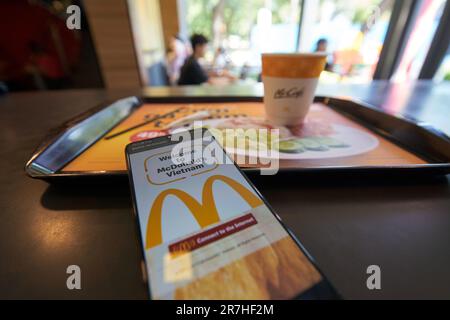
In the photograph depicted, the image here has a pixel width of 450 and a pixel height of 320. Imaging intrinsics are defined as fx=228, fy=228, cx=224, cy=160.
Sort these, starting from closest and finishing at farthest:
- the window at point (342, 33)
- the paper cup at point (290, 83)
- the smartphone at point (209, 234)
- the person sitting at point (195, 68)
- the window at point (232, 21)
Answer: the smartphone at point (209, 234), the paper cup at point (290, 83), the person sitting at point (195, 68), the window at point (342, 33), the window at point (232, 21)

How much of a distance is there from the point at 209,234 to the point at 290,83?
0.90 feet

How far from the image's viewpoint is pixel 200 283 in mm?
149

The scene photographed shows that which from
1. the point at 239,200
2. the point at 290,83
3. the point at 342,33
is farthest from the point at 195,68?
the point at 342,33

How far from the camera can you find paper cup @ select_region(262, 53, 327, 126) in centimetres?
34

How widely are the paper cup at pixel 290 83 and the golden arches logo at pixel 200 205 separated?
8.2 inches

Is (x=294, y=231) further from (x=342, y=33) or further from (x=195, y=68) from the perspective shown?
(x=342, y=33)

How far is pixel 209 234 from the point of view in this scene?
0.58ft

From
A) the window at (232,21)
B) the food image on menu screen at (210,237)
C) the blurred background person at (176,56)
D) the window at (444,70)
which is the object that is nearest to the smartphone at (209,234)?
the food image on menu screen at (210,237)

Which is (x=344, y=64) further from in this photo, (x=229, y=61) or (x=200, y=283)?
(x=200, y=283)

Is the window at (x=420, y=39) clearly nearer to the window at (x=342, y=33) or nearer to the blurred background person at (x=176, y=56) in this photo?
the window at (x=342, y=33)

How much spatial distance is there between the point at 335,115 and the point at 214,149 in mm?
327

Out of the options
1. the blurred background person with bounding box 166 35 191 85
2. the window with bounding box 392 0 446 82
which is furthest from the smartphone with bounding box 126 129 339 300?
the blurred background person with bounding box 166 35 191 85

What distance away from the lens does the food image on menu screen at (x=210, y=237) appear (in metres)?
0.15

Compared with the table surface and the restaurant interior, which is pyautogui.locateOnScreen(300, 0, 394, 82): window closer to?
the restaurant interior
